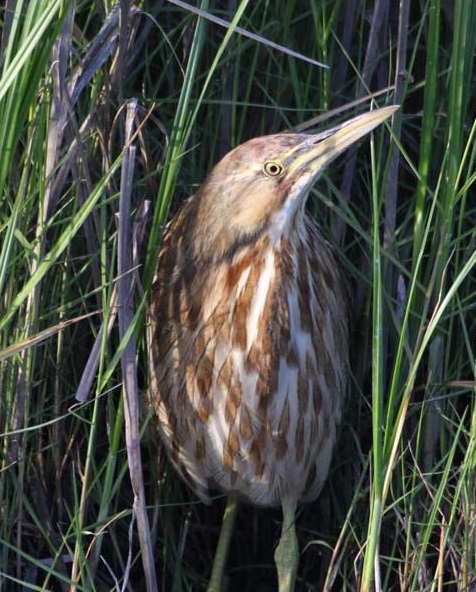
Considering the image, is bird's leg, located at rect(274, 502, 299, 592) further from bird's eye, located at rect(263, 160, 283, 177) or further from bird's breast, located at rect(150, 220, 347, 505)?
bird's eye, located at rect(263, 160, 283, 177)

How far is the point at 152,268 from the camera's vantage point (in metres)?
2.12

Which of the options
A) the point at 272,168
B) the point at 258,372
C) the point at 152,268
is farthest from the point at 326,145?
the point at 258,372

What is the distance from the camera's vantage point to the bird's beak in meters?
2.03

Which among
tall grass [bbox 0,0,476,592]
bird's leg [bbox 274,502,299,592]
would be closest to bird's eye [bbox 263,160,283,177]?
tall grass [bbox 0,0,476,592]

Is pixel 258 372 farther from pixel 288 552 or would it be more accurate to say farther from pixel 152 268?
pixel 288 552

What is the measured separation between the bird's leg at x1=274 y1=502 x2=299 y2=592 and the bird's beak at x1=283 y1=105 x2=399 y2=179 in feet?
2.46

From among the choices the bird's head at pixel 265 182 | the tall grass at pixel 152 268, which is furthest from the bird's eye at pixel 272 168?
the tall grass at pixel 152 268

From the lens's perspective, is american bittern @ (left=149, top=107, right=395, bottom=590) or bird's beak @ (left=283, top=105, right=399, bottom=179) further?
american bittern @ (left=149, top=107, right=395, bottom=590)

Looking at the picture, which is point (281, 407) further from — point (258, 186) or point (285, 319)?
point (258, 186)

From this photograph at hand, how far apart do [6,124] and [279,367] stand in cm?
Result: 70

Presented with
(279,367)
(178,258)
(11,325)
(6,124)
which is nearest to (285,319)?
(279,367)

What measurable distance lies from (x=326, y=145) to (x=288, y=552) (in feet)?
2.92

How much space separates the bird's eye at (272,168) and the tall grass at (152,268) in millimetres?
160

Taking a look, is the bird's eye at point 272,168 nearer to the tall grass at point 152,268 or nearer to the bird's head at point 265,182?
the bird's head at point 265,182
